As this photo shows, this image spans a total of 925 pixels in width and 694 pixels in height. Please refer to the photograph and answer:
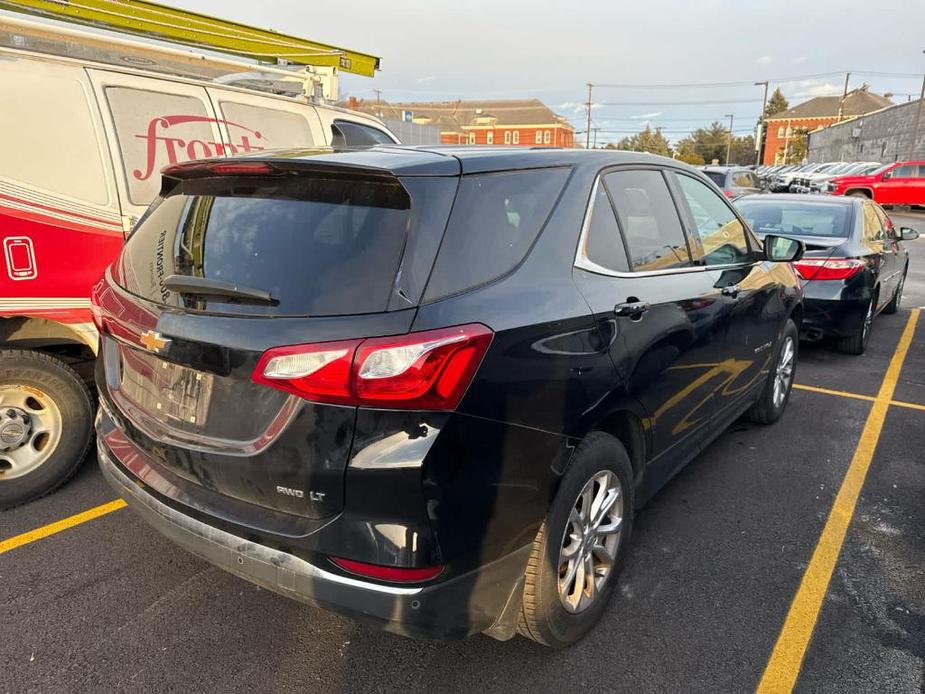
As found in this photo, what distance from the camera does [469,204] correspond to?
84.4 inches

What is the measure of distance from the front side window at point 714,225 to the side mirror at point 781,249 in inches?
7.4

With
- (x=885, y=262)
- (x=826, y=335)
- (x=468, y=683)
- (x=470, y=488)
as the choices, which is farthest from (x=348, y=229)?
(x=885, y=262)

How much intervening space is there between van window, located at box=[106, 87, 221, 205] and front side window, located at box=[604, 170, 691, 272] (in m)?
2.57

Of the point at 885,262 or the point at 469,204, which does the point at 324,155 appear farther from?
the point at 885,262

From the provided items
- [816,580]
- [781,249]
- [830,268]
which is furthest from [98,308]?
[830,268]

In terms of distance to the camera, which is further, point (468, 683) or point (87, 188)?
point (87, 188)

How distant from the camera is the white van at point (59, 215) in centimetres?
327

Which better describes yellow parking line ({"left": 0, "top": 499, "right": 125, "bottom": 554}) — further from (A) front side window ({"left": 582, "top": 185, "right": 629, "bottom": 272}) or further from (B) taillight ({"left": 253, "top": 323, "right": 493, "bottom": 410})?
(A) front side window ({"left": 582, "top": 185, "right": 629, "bottom": 272})

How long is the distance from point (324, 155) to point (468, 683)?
1.93 m

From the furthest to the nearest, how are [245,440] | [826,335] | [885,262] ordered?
[885,262] < [826,335] < [245,440]

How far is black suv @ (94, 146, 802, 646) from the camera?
1.90 m

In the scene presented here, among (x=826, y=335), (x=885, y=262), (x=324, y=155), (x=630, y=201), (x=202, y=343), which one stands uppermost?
(x=324, y=155)

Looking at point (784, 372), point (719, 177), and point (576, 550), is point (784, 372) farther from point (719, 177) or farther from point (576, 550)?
point (719, 177)

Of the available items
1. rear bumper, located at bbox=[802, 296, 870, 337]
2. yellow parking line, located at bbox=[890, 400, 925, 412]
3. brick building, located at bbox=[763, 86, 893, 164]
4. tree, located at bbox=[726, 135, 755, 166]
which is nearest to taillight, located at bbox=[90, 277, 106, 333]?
yellow parking line, located at bbox=[890, 400, 925, 412]
